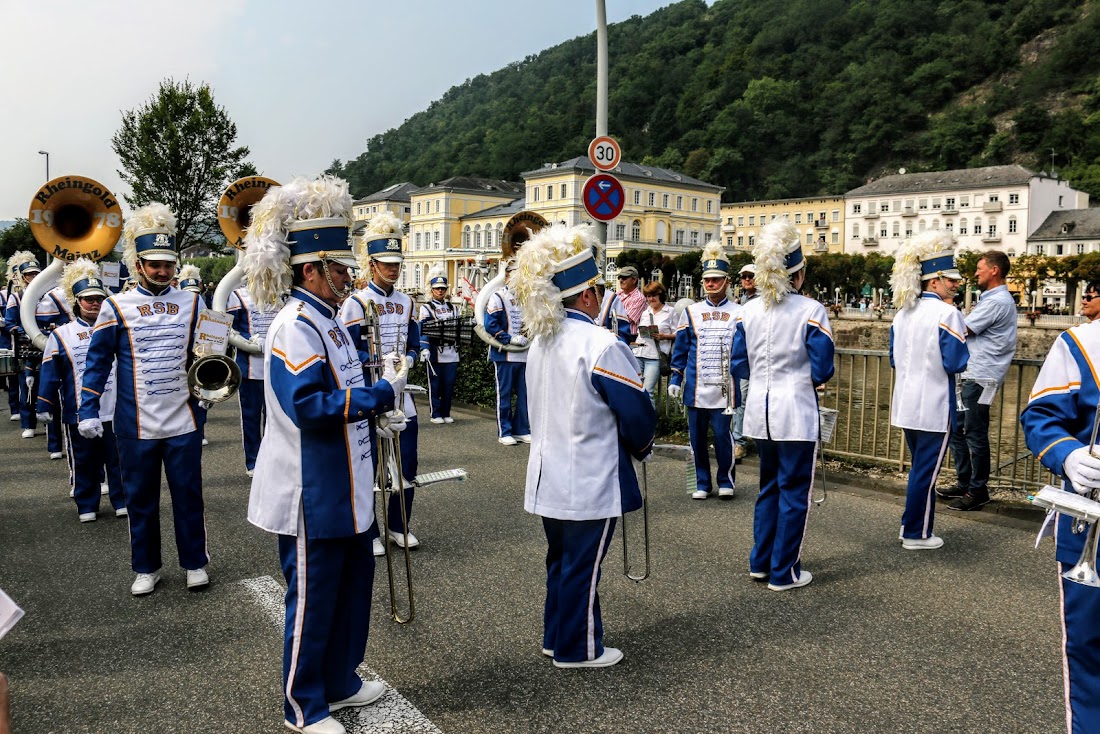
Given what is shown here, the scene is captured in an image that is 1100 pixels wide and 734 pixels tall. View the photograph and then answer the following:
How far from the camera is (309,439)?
11.7ft

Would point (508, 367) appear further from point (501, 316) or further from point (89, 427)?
point (89, 427)

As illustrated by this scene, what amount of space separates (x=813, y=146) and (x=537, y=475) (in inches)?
6248

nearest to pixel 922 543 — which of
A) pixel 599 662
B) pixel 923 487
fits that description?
pixel 923 487

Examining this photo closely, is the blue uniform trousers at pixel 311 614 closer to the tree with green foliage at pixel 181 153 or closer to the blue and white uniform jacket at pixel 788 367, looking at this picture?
the blue and white uniform jacket at pixel 788 367

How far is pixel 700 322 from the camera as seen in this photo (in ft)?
27.0

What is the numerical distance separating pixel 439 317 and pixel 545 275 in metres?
9.64

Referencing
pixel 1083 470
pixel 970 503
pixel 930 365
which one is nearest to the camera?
pixel 1083 470

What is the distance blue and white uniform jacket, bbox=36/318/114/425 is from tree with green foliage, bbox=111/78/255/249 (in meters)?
26.5

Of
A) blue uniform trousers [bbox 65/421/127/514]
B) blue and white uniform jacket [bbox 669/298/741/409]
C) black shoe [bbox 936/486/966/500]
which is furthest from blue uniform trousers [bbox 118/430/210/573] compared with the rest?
black shoe [bbox 936/486/966/500]

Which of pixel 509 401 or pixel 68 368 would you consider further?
pixel 509 401

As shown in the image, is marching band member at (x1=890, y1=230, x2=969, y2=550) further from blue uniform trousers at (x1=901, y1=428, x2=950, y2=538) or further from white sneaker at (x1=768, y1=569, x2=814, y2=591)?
white sneaker at (x1=768, y1=569, x2=814, y2=591)

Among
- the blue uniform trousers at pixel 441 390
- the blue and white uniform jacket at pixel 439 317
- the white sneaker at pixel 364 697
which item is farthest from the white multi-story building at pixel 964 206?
the white sneaker at pixel 364 697

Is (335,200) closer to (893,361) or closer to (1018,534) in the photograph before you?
(893,361)

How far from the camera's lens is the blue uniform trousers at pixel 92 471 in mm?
7170
